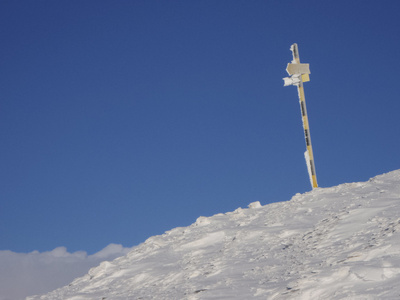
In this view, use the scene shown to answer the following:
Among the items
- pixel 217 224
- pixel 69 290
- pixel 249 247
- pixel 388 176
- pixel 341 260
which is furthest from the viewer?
pixel 388 176

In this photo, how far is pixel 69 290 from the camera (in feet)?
39.4

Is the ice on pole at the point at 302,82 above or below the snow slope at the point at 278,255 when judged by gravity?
above

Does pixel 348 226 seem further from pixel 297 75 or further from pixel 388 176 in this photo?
pixel 297 75

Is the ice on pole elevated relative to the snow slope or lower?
elevated

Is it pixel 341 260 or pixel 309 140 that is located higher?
pixel 309 140

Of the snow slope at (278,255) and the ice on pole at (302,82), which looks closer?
the snow slope at (278,255)

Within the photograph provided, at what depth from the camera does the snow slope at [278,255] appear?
7235 mm

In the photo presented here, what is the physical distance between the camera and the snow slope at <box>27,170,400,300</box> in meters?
7.23

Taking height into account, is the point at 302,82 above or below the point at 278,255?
above

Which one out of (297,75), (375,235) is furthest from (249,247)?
(297,75)

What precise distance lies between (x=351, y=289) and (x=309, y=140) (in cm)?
1004

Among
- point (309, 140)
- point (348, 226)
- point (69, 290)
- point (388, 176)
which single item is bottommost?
point (69, 290)

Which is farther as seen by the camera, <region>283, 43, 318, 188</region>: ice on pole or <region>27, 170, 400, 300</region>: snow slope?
<region>283, 43, 318, 188</region>: ice on pole

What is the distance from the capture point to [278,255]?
9727 millimetres
